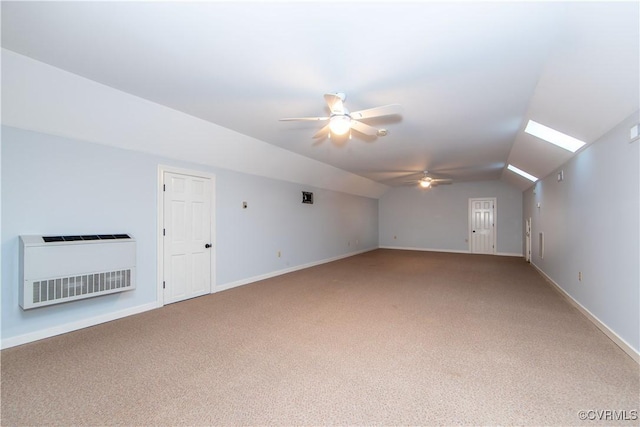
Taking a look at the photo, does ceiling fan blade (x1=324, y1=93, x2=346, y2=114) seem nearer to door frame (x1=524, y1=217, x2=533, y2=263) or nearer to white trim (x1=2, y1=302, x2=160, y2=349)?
white trim (x1=2, y1=302, x2=160, y2=349)

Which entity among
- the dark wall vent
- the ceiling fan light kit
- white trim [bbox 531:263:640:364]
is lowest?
white trim [bbox 531:263:640:364]

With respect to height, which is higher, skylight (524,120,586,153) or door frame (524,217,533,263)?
skylight (524,120,586,153)

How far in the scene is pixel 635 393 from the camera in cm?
202

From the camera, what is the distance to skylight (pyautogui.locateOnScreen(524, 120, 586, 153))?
3775 mm

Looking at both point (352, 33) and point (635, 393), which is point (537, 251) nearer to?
point (635, 393)

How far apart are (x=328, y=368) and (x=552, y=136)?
436 centimetres

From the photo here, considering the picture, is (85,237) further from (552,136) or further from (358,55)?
(552,136)

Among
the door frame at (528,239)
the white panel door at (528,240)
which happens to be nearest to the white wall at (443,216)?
the door frame at (528,239)

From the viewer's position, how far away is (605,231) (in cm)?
303

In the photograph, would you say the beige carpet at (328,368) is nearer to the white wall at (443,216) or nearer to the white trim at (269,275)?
the white trim at (269,275)

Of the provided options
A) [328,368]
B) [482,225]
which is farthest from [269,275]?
[482,225]

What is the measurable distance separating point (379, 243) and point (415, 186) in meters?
2.69

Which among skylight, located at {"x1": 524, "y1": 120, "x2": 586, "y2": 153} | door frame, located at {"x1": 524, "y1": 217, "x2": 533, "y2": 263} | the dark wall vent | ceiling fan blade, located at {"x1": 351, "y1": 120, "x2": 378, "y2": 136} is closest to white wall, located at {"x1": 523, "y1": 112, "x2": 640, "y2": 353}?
skylight, located at {"x1": 524, "y1": 120, "x2": 586, "y2": 153}

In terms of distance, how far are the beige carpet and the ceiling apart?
2.31 m
